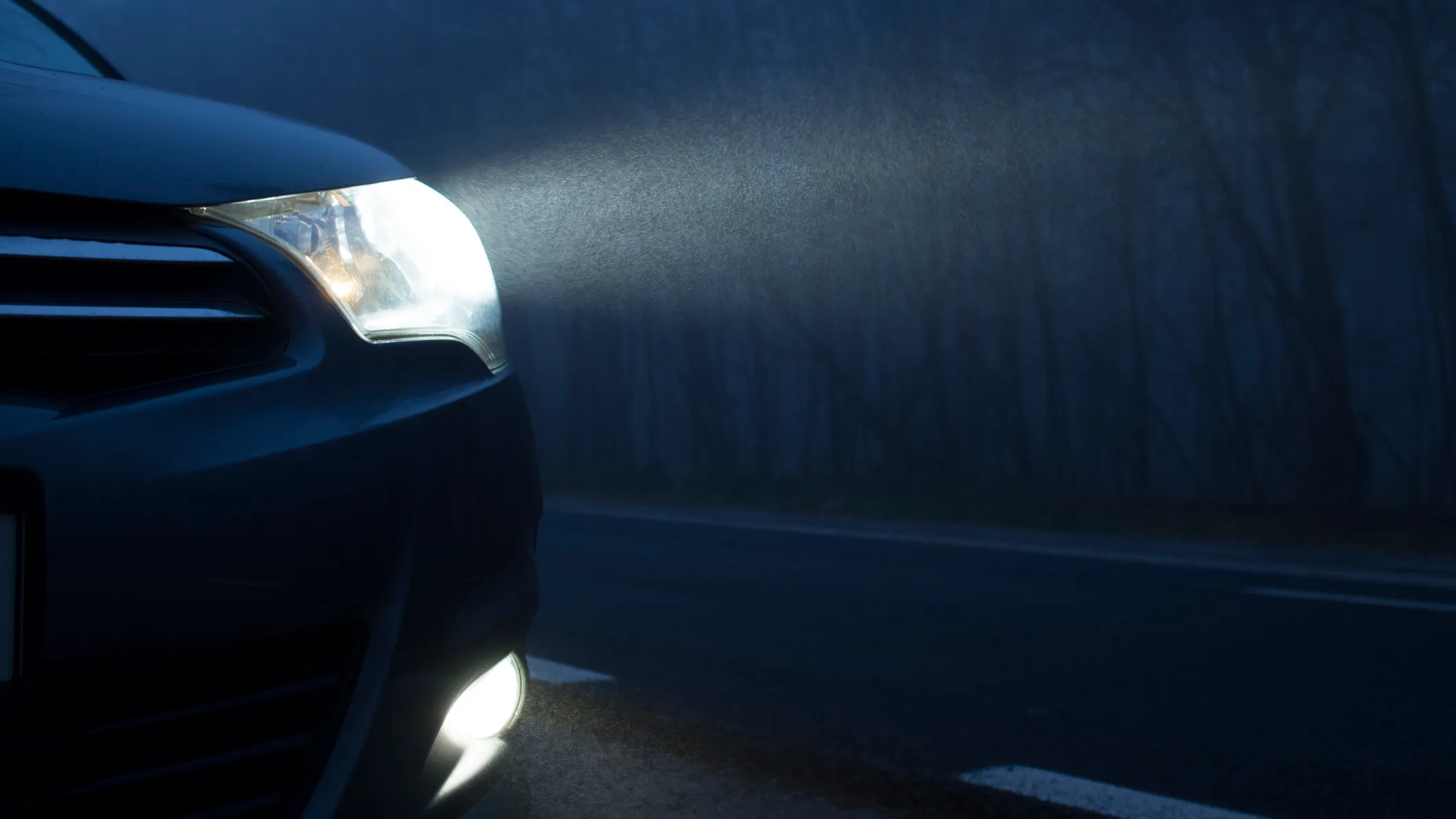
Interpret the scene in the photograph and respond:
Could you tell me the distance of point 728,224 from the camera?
20547mm

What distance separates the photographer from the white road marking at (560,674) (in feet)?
12.2

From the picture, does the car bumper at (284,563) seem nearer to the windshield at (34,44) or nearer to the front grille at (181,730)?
the front grille at (181,730)

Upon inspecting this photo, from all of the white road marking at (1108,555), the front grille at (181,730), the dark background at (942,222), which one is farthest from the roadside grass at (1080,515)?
the front grille at (181,730)

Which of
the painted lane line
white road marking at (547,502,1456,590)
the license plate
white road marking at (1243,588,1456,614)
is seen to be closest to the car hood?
the license plate

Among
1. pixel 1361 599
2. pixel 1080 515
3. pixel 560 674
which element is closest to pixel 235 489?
pixel 560 674

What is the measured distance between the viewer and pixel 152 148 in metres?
1.45

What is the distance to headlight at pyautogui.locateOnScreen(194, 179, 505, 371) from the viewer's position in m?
1.51

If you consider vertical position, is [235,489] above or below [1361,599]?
above

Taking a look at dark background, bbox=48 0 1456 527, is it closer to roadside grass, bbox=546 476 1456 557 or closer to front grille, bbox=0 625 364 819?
roadside grass, bbox=546 476 1456 557

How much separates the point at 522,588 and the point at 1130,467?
50.2 ft

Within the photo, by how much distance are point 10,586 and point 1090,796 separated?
222 centimetres

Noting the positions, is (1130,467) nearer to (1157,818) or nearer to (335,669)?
(1157,818)

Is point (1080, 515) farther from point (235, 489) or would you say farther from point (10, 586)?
point (10, 586)

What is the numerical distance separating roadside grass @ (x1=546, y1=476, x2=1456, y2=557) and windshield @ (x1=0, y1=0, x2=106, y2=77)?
34.4ft
